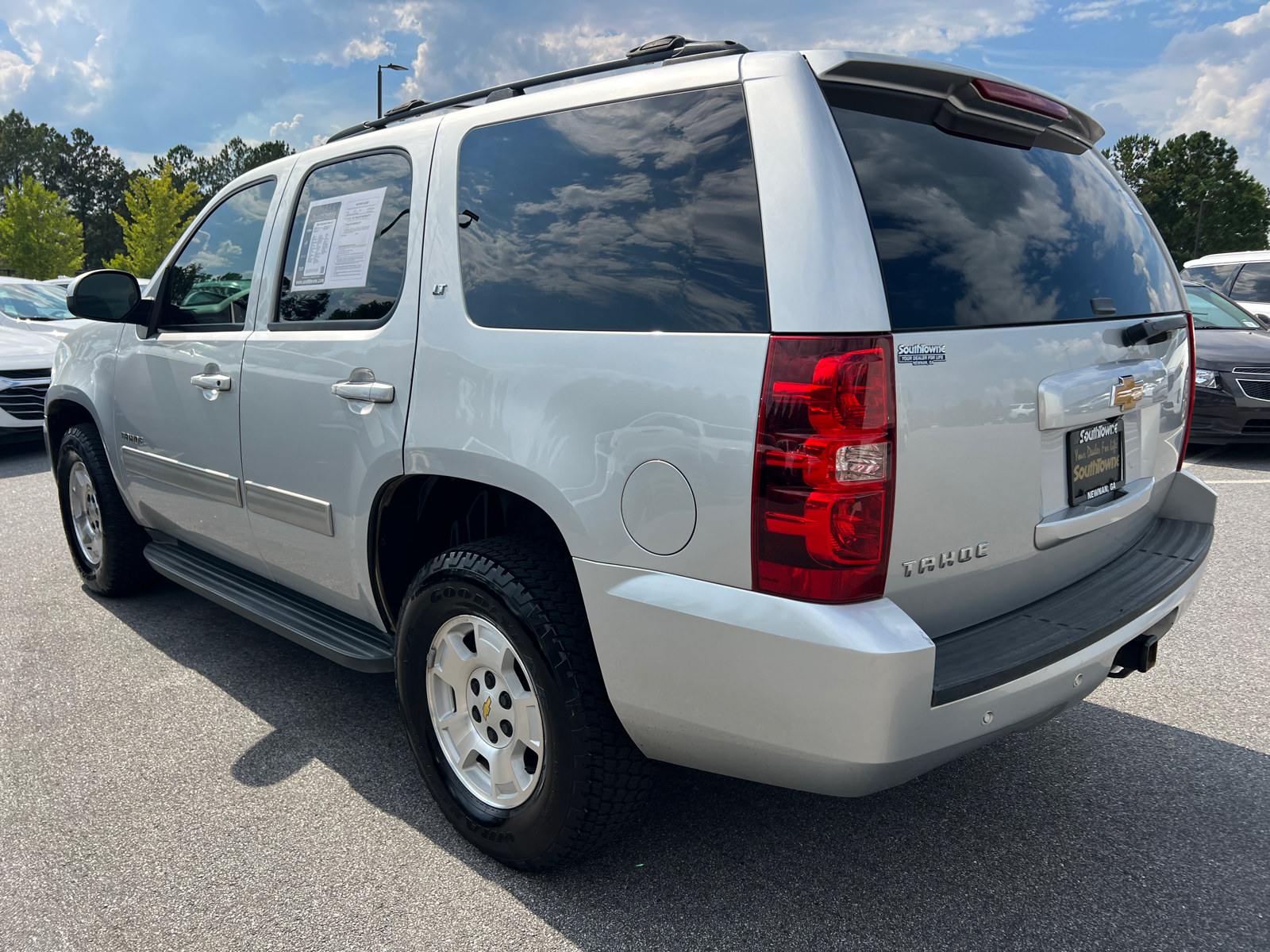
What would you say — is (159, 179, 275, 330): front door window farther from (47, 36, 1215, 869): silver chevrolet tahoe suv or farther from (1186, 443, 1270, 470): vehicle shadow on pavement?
(1186, 443, 1270, 470): vehicle shadow on pavement

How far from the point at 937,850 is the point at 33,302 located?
12.8m

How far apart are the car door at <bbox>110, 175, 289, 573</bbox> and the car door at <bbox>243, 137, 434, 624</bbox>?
0.51 feet

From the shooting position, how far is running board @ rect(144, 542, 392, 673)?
2898mm

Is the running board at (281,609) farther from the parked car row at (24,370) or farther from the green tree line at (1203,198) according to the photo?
the green tree line at (1203,198)

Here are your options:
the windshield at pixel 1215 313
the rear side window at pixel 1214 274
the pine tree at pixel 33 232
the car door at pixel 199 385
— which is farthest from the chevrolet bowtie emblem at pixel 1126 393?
the pine tree at pixel 33 232

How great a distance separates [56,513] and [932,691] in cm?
690

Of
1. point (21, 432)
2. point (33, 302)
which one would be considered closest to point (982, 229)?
point (21, 432)

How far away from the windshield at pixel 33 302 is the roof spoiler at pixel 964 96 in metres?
11.9

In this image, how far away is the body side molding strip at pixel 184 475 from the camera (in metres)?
3.41

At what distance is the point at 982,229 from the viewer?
2.14 metres

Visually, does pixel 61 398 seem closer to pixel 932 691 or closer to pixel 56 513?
pixel 56 513

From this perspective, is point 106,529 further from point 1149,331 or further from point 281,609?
point 1149,331

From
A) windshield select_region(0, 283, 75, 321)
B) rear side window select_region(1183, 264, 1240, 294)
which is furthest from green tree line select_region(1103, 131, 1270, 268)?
windshield select_region(0, 283, 75, 321)

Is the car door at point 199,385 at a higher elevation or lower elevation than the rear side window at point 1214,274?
lower
